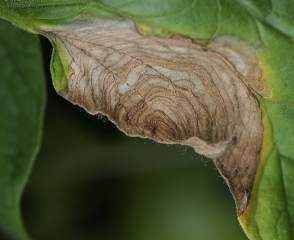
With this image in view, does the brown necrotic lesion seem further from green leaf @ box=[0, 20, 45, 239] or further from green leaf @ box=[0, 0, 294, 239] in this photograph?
green leaf @ box=[0, 20, 45, 239]

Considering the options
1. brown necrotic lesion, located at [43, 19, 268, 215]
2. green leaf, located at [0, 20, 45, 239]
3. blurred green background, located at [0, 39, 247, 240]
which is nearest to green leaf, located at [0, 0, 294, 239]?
brown necrotic lesion, located at [43, 19, 268, 215]

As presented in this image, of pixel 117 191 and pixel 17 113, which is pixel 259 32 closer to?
pixel 17 113

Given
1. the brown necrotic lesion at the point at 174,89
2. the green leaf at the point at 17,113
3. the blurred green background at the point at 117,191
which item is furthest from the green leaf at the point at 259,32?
the blurred green background at the point at 117,191

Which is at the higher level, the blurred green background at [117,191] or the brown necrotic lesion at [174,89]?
the brown necrotic lesion at [174,89]

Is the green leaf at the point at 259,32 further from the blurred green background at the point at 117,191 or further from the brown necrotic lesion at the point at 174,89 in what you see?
the blurred green background at the point at 117,191

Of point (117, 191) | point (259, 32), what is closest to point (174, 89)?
point (259, 32)

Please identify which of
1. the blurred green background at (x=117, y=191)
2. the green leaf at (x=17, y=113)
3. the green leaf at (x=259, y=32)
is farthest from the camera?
the blurred green background at (x=117, y=191)

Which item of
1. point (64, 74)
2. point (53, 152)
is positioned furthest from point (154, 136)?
point (53, 152)
